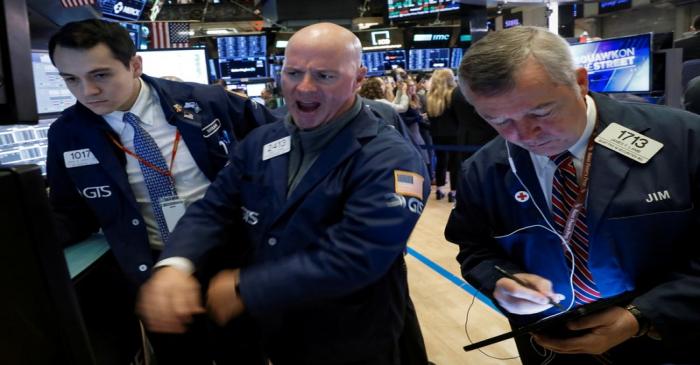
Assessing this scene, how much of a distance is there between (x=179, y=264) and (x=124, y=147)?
0.77 m

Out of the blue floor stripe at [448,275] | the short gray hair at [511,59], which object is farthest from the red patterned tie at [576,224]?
the blue floor stripe at [448,275]

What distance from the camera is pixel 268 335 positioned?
1441 millimetres

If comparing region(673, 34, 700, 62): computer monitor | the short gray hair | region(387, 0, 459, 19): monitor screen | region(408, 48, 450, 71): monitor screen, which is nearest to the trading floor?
the short gray hair

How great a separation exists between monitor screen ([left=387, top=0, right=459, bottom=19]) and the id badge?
951cm

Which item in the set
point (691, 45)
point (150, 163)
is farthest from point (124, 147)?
point (691, 45)

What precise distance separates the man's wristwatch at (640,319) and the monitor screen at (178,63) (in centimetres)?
322

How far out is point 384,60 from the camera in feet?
46.2

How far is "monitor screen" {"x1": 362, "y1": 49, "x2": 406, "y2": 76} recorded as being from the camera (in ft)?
46.1

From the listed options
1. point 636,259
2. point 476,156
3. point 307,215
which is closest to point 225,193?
point 307,215

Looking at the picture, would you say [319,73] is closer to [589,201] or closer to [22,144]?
[589,201]

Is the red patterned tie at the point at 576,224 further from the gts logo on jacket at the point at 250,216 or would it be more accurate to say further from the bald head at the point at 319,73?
the gts logo on jacket at the point at 250,216

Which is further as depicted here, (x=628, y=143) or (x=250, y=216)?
(x=250, y=216)

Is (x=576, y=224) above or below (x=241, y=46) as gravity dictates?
below

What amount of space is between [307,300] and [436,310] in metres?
2.52
